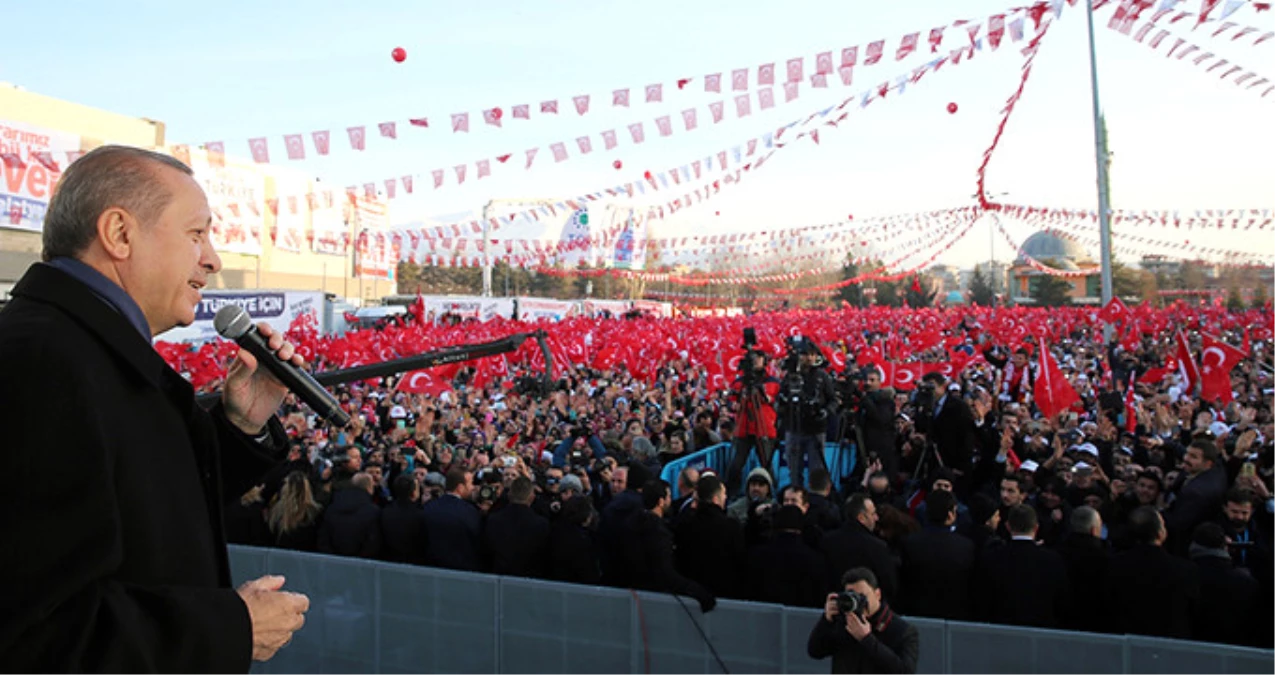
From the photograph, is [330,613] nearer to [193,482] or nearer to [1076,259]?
[193,482]

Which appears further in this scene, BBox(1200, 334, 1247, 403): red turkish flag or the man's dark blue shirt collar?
BBox(1200, 334, 1247, 403): red turkish flag

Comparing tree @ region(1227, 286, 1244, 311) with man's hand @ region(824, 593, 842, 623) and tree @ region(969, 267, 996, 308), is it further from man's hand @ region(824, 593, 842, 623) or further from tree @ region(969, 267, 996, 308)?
man's hand @ region(824, 593, 842, 623)

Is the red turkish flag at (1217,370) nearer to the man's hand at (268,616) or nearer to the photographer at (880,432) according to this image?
the photographer at (880,432)

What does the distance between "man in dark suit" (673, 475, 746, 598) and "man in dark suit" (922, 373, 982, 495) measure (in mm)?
3935

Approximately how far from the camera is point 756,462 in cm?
1148

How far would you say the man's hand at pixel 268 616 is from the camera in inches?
53.8

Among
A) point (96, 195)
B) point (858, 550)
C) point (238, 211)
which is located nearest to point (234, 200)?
point (238, 211)

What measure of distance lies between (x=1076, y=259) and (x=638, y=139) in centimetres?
8376

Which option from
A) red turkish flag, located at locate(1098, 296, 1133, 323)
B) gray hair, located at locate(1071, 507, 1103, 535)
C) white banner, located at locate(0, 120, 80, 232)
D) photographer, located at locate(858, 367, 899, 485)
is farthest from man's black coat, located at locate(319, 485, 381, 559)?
white banner, located at locate(0, 120, 80, 232)

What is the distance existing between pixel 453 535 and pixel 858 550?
2912 millimetres

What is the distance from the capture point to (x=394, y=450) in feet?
31.4

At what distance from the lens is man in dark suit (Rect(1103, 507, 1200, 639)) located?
4.88 meters

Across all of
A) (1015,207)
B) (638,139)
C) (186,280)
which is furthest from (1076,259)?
(186,280)

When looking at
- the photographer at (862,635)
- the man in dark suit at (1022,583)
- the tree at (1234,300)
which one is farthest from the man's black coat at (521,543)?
the tree at (1234,300)
